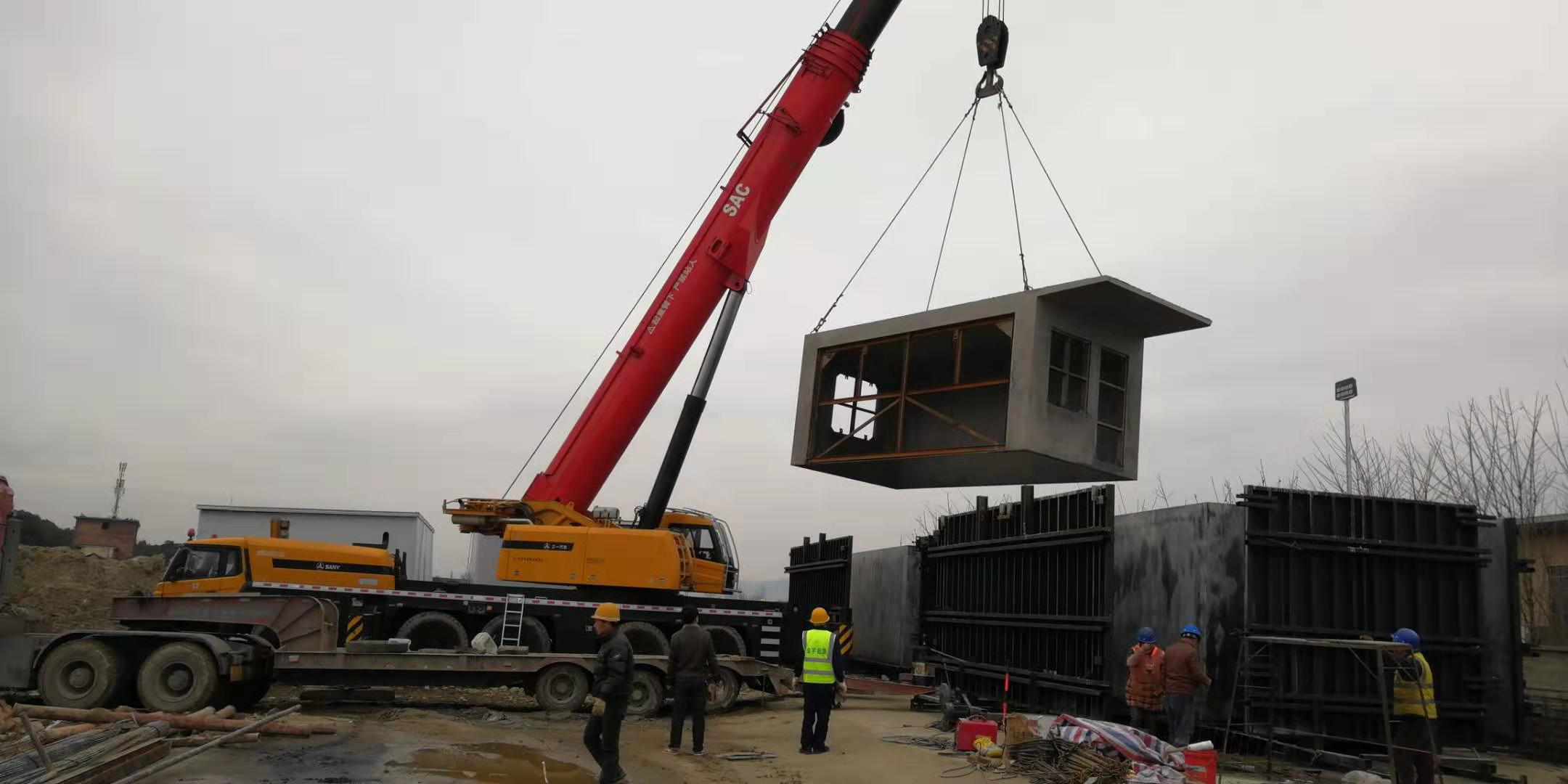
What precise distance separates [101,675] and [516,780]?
6561 millimetres

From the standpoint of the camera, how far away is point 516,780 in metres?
9.92

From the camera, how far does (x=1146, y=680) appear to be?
39.0 feet

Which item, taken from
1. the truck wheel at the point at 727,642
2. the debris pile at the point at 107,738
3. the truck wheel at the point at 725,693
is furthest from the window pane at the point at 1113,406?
the debris pile at the point at 107,738

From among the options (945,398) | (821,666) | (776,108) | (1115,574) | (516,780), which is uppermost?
(776,108)

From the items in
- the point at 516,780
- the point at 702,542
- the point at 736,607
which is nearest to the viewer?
the point at 516,780

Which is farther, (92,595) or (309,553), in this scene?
(92,595)

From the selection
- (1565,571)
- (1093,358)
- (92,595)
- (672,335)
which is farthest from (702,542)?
(92,595)

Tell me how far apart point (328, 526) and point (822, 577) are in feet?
43.3

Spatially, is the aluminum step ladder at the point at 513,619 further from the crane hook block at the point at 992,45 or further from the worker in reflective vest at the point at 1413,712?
the worker in reflective vest at the point at 1413,712

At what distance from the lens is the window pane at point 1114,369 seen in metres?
13.6

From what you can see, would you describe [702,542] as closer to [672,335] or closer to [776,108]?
[672,335]

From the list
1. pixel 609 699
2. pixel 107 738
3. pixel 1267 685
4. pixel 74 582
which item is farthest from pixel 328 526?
pixel 1267 685

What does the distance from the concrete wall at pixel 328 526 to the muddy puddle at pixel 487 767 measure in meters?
16.1

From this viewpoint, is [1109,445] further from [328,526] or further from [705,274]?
[328,526]
